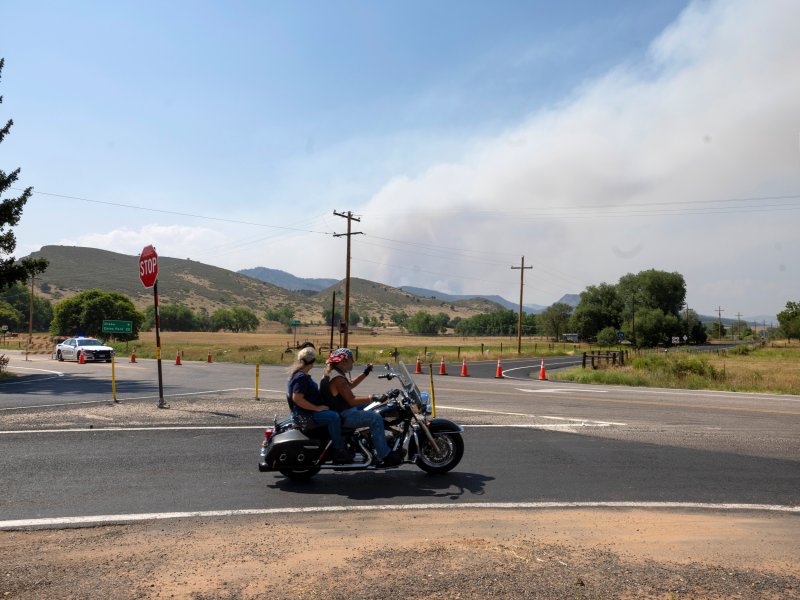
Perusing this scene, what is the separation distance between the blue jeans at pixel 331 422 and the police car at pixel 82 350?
122ft

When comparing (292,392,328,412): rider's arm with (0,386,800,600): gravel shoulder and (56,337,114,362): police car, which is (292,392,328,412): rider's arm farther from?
(56,337,114,362): police car

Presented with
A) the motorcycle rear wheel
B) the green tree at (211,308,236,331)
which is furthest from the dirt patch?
the green tree at (211,308,236,331)

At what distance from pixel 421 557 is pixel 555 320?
14662cm

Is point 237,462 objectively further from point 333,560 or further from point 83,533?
point 333,560

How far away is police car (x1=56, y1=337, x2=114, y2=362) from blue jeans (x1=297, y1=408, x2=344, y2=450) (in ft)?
122

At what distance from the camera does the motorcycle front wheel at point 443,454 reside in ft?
26.2

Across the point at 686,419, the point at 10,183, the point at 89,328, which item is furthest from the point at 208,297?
the point at 686,419

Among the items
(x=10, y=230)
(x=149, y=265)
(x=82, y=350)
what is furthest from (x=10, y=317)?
(x=149, y=265)

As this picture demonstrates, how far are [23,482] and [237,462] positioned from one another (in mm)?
2525

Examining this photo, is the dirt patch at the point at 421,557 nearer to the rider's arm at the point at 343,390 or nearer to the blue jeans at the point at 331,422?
the blue jeans at the point at 331,422

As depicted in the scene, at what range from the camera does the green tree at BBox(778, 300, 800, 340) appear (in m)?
135

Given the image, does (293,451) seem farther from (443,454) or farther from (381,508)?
(443,454)

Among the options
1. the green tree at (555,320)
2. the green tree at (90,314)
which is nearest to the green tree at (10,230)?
the green tree at (90,314)

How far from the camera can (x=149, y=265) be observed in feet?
44.5
